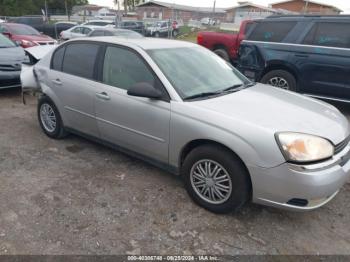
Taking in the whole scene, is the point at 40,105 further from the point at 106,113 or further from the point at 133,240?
the point at 133,240

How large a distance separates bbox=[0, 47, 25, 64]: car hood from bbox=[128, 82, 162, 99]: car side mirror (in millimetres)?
4880

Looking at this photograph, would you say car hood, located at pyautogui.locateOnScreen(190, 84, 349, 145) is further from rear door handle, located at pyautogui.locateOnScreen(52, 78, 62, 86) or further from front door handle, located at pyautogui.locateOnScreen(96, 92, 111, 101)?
rear door handle, located at pyautogui.locateOnScreen(52, 78, 62, 86)

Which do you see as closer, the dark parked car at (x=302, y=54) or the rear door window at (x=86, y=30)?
the dark parked car at (x=302, y=54)

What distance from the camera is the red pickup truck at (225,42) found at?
9363 millimetres

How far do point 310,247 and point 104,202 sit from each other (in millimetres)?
1949

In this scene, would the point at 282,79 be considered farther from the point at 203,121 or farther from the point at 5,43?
the point at 5,43

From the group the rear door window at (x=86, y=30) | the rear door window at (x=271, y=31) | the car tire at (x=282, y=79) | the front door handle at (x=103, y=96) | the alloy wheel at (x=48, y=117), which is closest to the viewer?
the front door handle at (x=103, y=96)

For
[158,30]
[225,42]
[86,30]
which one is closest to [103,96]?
[225,42]

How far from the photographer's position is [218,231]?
2.92 meters

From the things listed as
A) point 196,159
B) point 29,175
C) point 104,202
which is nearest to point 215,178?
point 196,159

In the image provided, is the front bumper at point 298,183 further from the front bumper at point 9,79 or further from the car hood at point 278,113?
the front bumper at point 9,79

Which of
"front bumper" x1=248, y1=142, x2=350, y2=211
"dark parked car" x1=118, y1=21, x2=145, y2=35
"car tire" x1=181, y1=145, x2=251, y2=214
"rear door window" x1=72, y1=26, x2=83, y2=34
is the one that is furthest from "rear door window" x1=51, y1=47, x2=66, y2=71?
"dark parked car" x1=118, y1=21, x2=145, y2=35

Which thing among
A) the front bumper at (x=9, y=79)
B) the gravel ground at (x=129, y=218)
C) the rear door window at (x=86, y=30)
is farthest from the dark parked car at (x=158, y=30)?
the gravel ground at (x=129, y=218)

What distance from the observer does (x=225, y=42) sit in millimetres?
9633
